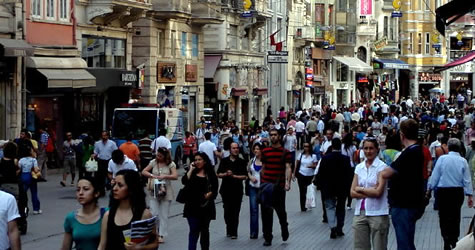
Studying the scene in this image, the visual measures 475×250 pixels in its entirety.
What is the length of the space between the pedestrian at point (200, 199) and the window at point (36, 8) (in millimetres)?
19146

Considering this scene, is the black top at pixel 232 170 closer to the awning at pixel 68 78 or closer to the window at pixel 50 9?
the awning at pixel 68 78

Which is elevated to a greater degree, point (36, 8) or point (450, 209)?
point (36, 8)

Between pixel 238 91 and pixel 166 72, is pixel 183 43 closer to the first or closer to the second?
pixel 166 72

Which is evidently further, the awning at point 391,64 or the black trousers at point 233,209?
the awning at point 391,64

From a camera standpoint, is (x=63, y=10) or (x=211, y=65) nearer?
(x=63, y=10)

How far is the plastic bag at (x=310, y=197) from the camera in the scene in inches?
910

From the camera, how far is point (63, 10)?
35750 millimetres

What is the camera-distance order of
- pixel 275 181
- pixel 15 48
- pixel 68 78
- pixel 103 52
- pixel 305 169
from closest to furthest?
1. pixel 275 181
2. pixel 305 169
3. pixel 15 48
4. pixel 68 78
5. pixel 103 52

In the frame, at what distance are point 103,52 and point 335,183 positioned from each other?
858 inches

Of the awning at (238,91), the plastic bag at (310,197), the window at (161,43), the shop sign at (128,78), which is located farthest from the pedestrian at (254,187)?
the awning at (238,91)

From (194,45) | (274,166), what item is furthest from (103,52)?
(274,166)

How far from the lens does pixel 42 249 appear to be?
674 inches

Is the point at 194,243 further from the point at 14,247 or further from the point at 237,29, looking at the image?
the point at 237,29

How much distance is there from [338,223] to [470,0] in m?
4.76
